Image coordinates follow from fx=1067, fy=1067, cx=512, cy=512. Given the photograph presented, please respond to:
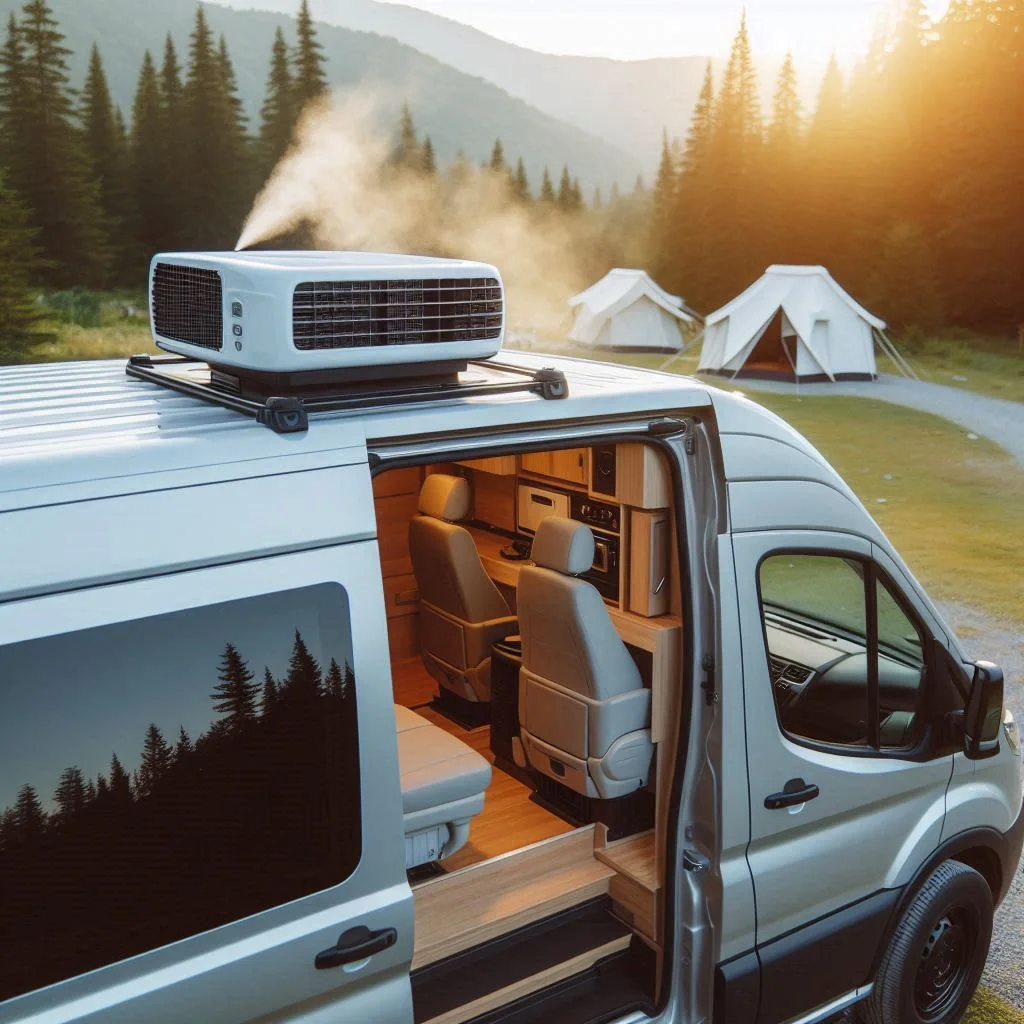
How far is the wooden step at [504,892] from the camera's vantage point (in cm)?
330

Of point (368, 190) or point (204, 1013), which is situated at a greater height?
point (368, 190)

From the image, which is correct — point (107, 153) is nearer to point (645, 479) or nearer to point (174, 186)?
point (174, 186)

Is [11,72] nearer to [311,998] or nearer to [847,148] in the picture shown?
[847,148]

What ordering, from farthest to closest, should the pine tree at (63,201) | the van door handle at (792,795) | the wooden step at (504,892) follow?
the pine tree at (63,201) → the wooden step at (504,892) → the van door handle at (792,795)

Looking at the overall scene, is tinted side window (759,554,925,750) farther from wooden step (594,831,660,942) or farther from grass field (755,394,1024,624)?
grass field (755,394,1024,624)

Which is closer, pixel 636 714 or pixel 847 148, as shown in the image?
pixel 636 714

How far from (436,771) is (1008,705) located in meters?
5.85

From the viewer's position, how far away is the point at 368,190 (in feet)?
236

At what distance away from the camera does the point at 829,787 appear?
3342 millimetres

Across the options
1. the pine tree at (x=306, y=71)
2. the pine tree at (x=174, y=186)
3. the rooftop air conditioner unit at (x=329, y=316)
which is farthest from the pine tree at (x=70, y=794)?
the pine tree at (x=306, y=71)

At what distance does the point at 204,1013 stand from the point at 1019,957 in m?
3.83

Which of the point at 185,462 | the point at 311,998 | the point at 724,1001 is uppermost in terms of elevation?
the point at 185,462

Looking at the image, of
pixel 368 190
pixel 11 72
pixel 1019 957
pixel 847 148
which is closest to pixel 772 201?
pixel 847 148

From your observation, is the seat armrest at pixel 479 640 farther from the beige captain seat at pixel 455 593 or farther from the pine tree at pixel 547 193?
the pine tree at pixel 547 193
